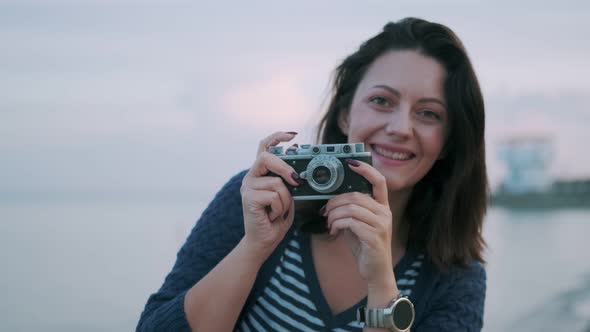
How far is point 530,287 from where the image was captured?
11.2 m

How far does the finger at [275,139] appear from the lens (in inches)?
84.6

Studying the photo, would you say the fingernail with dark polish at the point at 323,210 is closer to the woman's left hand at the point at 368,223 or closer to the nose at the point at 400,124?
the woman's left hand at the point at 368,223

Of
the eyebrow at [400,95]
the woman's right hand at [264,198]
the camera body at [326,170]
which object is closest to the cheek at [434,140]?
the eyebrow at [400,95]

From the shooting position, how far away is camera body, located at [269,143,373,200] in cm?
206

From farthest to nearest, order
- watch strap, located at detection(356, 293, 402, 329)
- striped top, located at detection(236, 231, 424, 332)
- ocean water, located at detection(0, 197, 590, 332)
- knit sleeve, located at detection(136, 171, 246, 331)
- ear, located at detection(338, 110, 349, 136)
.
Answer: ocean water, located at detection(0, 197, 590, 332), ear, located at detection(338, 110, 349, 136), striped top, located at detection(236, 231, 424, 332), knit sleeve, located at detection(136, 171, 246, 331), watch strap, located at detection(356, 293, 402, 329)

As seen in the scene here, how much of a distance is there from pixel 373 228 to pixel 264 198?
370 mm

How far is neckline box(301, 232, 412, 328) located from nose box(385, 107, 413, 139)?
0.50m

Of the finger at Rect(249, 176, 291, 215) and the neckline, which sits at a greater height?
the finger at Rect(249, 176, 291, 215)

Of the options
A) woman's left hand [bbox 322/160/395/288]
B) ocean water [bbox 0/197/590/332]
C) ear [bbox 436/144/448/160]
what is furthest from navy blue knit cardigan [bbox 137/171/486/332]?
ocean water [bbox 0/197/590/332]

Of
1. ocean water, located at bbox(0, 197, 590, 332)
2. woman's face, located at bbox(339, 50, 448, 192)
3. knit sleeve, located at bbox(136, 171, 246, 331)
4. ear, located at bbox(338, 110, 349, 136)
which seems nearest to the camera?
knit sleeve, located at bbox(136, 171, 246, 331)

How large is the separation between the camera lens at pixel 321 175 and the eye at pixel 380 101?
0.47 meters

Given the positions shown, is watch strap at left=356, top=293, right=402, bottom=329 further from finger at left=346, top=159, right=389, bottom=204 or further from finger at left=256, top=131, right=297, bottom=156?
finger at left=256, top=131, right=297, bottom=156

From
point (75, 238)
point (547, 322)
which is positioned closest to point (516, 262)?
point (547, 322)

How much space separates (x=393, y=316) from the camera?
2.01m
